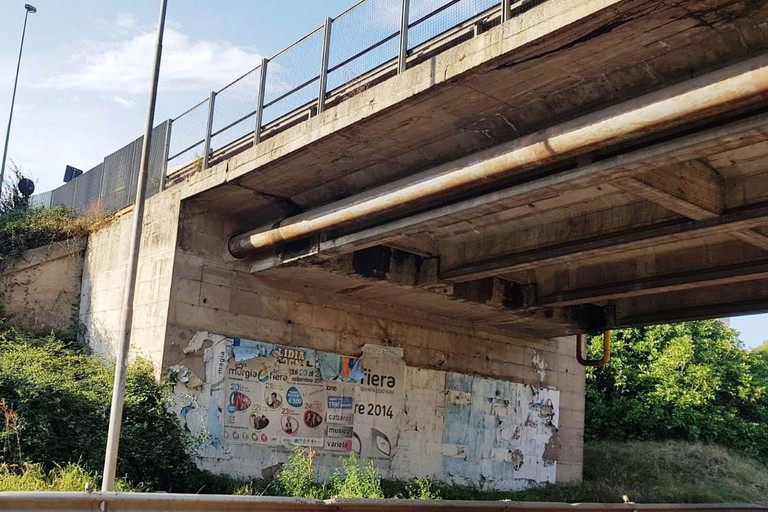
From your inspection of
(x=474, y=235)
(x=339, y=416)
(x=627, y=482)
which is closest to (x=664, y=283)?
(x=474, y=235)

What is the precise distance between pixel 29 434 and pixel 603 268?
36.0 ft

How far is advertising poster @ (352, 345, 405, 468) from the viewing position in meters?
16.9

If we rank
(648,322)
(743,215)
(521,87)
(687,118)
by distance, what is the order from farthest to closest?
1. (648,322)
2. (743,215)
3. (521,87)
4. (687,118)

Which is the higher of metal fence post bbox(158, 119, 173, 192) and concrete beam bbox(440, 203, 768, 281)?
metal fence post bbox(158, 119, 173, 192)

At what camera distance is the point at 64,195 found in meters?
22.5

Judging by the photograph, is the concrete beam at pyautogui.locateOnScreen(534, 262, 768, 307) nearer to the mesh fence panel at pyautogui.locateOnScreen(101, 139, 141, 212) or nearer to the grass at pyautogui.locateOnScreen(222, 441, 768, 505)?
the grass at pyautogui.locateOnScreen(222, 441, 768, 505)

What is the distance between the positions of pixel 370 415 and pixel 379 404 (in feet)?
1.13

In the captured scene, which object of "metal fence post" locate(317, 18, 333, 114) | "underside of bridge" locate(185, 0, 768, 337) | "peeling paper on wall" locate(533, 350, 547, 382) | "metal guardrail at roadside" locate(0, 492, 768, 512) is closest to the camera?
"metal guardrail at roadside" locate(0, 492, 768, 512)

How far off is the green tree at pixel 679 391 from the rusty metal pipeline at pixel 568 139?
2080cm

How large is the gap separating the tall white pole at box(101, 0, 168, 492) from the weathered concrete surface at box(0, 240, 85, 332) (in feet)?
24.5

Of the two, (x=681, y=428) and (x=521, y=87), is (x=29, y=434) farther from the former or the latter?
(x=681, y=428)

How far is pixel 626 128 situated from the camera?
8.37 metres

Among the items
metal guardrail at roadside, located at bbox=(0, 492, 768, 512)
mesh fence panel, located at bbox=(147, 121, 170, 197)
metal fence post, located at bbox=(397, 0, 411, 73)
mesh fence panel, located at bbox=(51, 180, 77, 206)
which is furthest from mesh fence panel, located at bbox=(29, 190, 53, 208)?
metal guardrail at roadside, located at bbox=(0, 492, 768, 512)

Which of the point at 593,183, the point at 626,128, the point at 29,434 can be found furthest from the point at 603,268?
the point at 29,434
